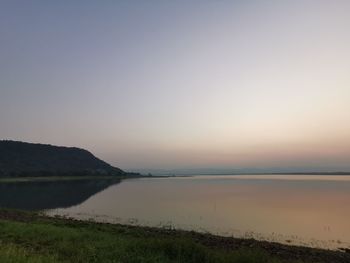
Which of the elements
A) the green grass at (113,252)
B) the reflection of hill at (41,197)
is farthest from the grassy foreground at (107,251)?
the reflection of hill at (41,197)

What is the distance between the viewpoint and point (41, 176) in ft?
573

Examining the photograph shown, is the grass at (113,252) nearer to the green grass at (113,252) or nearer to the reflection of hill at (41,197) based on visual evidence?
the green grass at (113,252)

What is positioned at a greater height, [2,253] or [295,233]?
[2,253]

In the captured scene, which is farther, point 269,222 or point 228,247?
point 269,222

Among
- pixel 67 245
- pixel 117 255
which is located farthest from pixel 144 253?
pixel 67 245

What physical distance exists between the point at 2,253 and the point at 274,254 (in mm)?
12681

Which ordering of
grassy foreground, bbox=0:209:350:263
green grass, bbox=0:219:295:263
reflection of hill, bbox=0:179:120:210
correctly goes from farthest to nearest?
reflection of hill, bbox=0:179:120:210, grassy foreground, bbox=0:209:350:263, green grass, bbox=0:219:295:263

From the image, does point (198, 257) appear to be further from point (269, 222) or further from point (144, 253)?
point (269, 222)

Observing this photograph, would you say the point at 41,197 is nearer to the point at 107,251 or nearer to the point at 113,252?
the point at 107,251

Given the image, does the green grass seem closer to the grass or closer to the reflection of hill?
the grass

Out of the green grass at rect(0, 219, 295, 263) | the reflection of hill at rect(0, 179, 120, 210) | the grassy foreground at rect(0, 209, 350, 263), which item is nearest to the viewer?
the green grass at rect(0, 219, 295, 263)

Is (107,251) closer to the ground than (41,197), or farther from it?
closer to the ground

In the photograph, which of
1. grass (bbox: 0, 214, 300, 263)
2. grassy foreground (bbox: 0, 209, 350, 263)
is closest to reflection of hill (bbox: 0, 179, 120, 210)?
grassy foreground (bbox: 0, 209, 350, 263)

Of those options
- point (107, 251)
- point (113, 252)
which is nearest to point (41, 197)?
point (107, 251)
